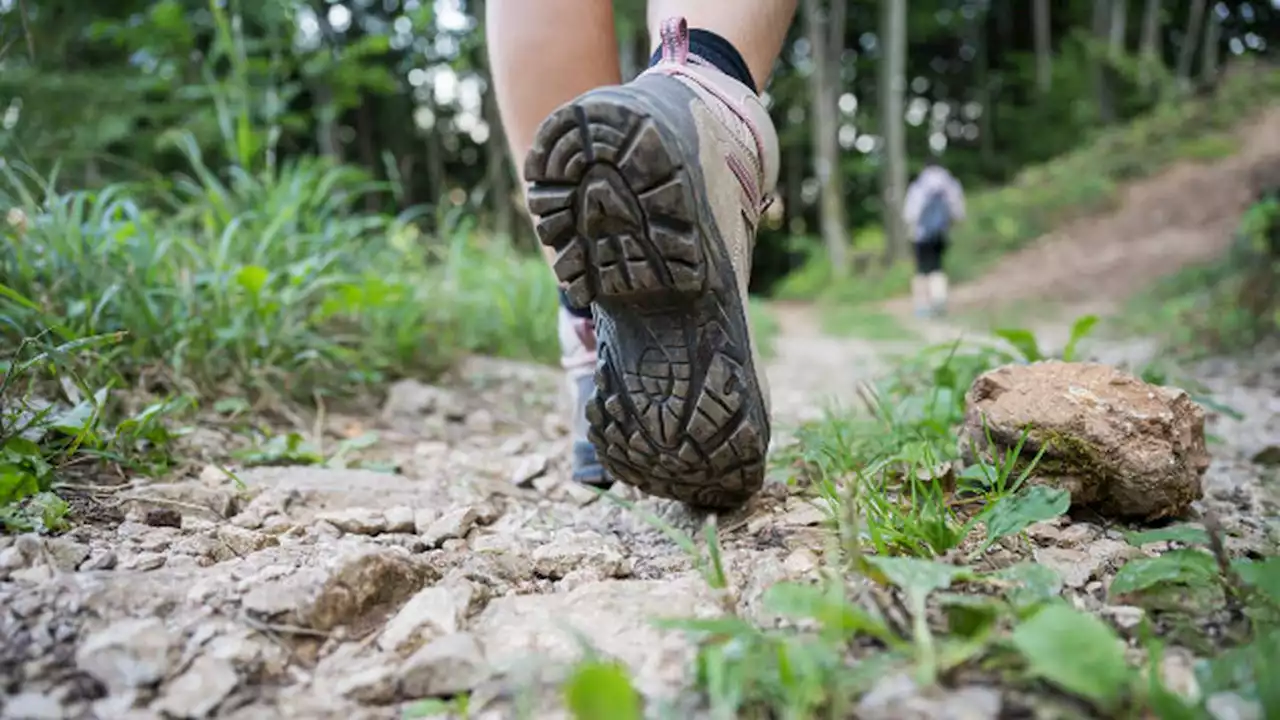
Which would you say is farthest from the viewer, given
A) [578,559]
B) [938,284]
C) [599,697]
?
[938,284]

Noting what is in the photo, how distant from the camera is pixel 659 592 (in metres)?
0.83

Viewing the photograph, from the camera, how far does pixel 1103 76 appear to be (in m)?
14.8

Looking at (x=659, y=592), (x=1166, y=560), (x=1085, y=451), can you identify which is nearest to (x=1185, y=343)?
(x=1085, y=451)

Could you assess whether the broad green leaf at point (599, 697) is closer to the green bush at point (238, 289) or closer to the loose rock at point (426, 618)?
the loose rock at point (426, 618)

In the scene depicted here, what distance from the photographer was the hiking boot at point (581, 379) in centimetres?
141

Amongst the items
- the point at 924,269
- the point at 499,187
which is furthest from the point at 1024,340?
the point at 924,269

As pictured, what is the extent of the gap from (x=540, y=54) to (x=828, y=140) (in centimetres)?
1165

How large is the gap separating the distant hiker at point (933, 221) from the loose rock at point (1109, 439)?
263 inches

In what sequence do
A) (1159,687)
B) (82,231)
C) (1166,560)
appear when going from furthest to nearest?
(82,231), (1166,560), (1159,687)

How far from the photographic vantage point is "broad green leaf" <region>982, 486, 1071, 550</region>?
0.86 metres

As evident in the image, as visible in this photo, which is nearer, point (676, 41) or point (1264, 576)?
point (1264, 576)

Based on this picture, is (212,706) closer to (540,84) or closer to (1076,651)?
(1076,651)

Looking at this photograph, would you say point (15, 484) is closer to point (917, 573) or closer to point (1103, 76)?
point (917, 573)

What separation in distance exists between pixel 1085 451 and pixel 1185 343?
2.41 metres
